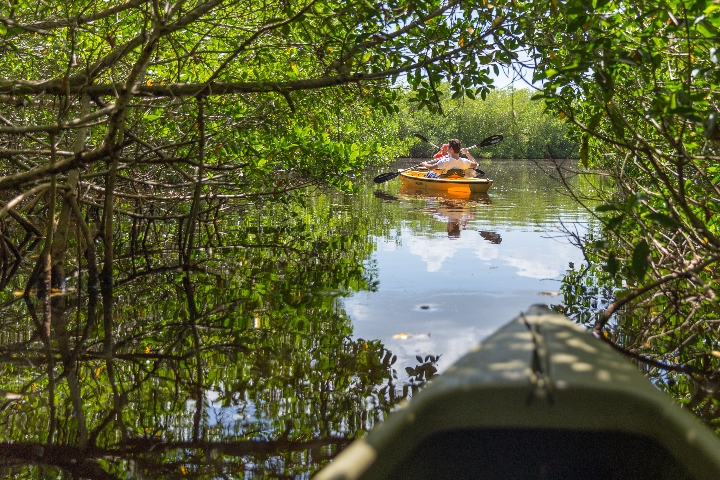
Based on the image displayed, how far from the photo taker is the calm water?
5.69 m

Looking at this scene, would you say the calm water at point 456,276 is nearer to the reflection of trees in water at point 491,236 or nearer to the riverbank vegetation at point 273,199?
the reflection of trees in water at point 491,236

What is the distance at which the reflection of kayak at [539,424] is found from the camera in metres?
2.38

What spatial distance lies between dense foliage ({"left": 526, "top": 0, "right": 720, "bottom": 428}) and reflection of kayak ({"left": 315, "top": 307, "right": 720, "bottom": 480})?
0.94m

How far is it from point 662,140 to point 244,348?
3666 millimetres

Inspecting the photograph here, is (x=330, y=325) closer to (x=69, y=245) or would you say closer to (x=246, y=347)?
(x=246, y=347)

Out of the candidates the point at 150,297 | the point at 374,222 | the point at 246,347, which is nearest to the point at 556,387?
the point at 246,347

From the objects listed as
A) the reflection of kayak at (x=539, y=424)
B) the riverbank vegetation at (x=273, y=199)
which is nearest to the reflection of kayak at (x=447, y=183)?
the riverbank vegetation at (x=273, y=199)

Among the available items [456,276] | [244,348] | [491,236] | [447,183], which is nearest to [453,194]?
[447,183]

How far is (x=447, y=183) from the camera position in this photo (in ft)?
65.9

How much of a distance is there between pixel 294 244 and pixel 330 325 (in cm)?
494

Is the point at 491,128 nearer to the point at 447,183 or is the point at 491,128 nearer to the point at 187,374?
the point at 447,183

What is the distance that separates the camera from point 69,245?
10.4 m

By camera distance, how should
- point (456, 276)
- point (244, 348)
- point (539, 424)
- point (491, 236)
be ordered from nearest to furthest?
point (539, 424) → point (244, 348) → point (456, 276) → point (491, 236)

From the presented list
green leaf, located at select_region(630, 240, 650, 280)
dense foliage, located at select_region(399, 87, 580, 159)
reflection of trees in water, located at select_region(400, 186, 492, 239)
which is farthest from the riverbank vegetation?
dense foliage, located at select_region(399, 87, 580, 159)
